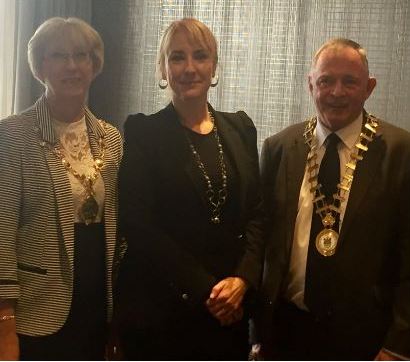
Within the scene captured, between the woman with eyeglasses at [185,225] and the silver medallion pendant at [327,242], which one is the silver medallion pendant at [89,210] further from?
the silver medallion pendant at [327,242]

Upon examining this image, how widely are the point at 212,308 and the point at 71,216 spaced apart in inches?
19.9

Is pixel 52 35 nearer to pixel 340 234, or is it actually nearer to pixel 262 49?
pixel 340 234

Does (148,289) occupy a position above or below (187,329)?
above

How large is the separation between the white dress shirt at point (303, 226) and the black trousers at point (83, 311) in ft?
1.99

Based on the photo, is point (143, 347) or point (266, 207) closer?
point (143, 347)

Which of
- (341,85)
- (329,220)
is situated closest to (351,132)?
(341,85)

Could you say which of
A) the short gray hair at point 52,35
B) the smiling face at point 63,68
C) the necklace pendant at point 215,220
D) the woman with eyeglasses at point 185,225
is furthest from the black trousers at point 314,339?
the short gray hair at point 52,35

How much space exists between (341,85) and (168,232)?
0.71m

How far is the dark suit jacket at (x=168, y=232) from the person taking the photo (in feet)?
6.02

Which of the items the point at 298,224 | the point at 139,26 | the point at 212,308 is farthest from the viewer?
the point at 139,26

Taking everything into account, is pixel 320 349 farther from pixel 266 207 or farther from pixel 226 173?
pixel 226 173

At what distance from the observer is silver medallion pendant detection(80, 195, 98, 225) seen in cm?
190

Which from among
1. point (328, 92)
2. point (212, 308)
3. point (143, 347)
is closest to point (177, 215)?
point (212, 308)

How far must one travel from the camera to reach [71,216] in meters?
1.85
